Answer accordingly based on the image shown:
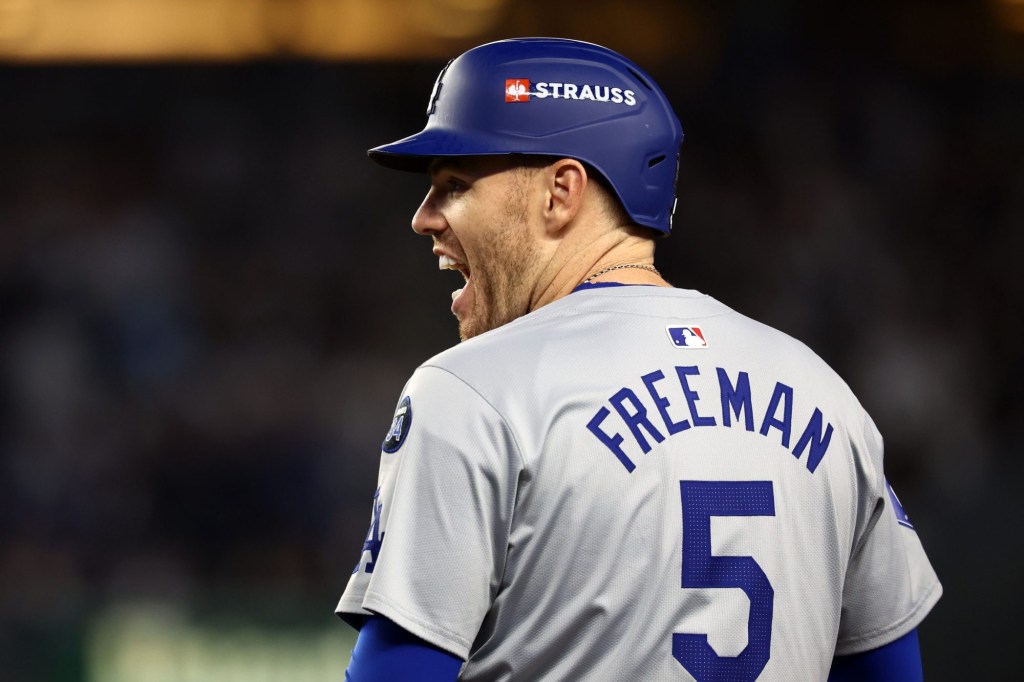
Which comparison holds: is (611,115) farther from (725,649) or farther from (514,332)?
(725,649)

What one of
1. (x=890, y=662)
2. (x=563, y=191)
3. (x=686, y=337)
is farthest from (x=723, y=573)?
(x=563, y=191)

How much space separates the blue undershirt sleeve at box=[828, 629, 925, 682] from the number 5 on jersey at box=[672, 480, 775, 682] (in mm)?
276

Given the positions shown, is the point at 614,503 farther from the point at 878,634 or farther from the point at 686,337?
the point at 878,634

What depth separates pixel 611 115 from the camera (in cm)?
148

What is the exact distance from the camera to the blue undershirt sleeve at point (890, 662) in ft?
4.86

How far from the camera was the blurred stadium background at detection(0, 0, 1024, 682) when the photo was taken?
18.7 feet

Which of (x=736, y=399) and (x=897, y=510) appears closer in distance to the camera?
(x=736, y=399)

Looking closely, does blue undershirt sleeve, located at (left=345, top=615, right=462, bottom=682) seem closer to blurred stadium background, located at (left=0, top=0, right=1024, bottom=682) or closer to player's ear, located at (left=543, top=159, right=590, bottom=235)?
player's ear, located at (left=543, top=159, right=590, bottom=235)

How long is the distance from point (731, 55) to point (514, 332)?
5354mm

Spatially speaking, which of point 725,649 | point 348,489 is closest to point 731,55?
point 348,489

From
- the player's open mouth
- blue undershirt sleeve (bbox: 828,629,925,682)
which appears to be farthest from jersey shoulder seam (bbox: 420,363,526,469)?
blue undershirt sleeve (bbox: 828,629,925,682)

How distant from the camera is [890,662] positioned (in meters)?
1.48

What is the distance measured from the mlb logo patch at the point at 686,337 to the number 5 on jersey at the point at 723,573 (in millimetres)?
168

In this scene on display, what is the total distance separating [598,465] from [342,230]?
5238 millimetres
